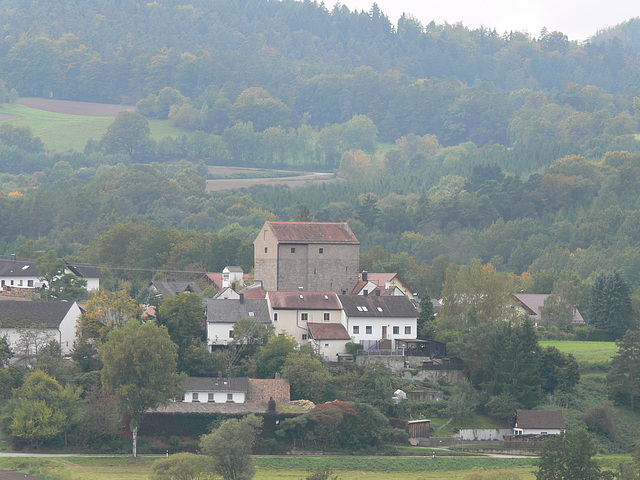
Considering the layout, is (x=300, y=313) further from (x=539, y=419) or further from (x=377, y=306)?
(x=539, y=419)

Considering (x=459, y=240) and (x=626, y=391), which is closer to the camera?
(x=626, y=391)

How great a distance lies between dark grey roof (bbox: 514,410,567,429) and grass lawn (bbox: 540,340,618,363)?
33.6 feet

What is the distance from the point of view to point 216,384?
236 feet

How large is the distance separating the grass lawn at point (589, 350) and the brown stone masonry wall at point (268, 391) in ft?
72.0

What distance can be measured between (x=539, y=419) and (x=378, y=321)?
41.5 feet

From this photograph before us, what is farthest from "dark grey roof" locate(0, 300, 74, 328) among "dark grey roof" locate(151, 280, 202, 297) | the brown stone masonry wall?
"dark grey roof" locate(151, 280, 202, 297)

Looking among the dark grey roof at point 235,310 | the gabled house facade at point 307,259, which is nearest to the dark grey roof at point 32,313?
the dark grey roof at point 235,310

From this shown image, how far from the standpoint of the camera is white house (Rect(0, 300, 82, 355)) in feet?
247

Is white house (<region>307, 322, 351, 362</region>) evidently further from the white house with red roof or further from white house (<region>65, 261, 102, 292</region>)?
white house (<region>65, 261, 102, 292</region>)

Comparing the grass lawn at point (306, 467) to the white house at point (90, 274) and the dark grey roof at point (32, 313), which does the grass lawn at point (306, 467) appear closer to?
the dark grey roof at point (32, 313)

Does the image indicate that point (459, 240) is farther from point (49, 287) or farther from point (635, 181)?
point (49, 287)

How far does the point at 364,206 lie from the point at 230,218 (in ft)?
58.1

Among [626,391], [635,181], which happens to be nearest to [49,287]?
[626,391]

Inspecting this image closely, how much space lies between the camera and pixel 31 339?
74875mm
